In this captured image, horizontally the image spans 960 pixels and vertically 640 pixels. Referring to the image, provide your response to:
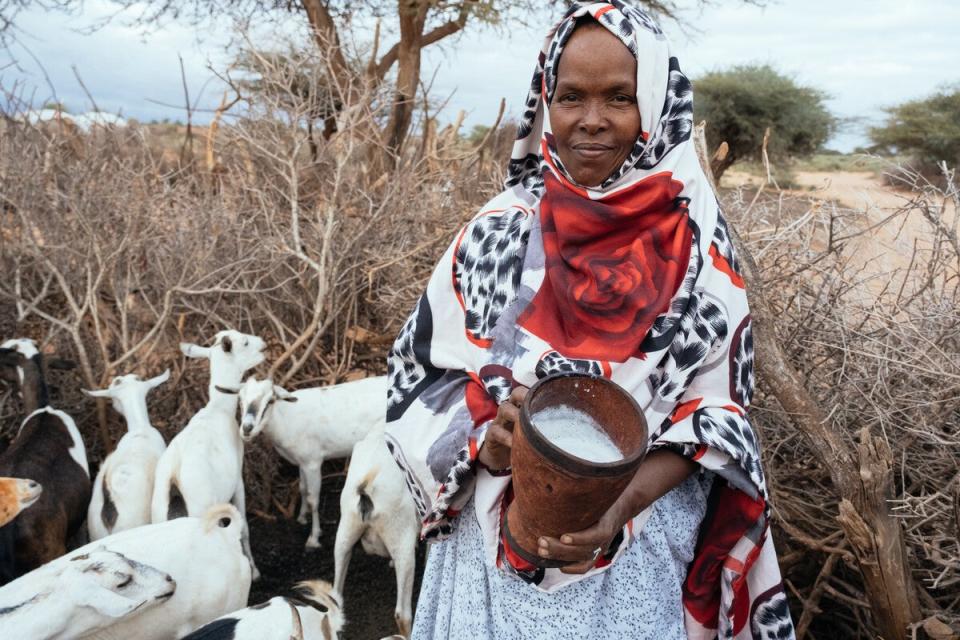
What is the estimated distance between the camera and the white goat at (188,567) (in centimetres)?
277

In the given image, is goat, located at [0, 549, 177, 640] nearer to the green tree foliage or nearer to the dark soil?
the dark soil

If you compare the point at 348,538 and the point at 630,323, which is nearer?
the point at 630,323

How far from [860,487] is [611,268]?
121cm

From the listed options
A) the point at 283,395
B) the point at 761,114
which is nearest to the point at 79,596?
the point at 283,395

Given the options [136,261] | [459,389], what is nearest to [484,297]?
[459,389]

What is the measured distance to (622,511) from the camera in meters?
1.40

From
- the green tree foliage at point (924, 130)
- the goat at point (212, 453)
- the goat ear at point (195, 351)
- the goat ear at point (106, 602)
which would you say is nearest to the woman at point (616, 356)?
the goat ear at point (106, 602)

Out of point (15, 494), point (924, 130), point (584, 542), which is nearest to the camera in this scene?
point (584, 542)

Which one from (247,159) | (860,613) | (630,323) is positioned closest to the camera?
(630,323)

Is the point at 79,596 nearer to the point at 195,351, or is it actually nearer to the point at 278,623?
the point at 278,623

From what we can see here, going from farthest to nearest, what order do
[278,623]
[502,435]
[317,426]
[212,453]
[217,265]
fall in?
[217,265]
[317,426]
[212,453]
[278,623]
[502,435]

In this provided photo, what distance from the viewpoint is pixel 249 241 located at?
15.6 ft

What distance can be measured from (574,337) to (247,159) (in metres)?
4.12

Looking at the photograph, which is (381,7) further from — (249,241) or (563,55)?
(563,55)
